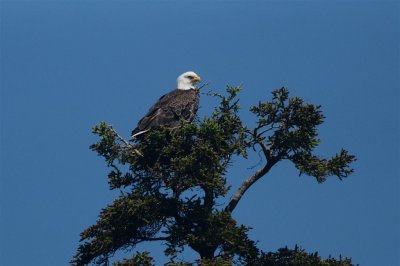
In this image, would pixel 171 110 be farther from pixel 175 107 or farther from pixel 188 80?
pixel 188 80

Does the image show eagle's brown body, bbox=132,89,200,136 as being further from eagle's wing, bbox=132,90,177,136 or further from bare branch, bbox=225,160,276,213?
bare branch, bbox=225,160,276,213

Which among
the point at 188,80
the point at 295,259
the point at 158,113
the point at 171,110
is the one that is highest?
the point at 188,80

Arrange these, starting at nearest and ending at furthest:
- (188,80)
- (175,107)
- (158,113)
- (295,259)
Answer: (295,259) < (158,113) < (175,107) < (188,80)

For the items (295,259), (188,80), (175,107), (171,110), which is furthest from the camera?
(188,80)

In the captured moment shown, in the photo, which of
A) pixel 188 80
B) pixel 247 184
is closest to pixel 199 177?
pixel 247 184

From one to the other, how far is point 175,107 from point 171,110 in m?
0.24

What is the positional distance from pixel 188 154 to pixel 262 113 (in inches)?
71.1

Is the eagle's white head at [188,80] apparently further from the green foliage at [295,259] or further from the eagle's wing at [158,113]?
the green foliage at [295,259]

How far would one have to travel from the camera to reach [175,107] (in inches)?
719

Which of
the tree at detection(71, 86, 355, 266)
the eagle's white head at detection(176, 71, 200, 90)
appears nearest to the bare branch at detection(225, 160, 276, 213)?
the tree at detection(71, 86, 355, 266)

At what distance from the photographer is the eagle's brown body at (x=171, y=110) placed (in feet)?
56.4

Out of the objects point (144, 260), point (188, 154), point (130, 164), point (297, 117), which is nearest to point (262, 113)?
point (297, 117)

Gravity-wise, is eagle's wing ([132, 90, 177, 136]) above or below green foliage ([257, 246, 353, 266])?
above

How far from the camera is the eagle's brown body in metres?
17.2
